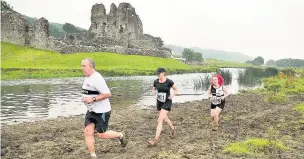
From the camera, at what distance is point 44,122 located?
56.6 ft

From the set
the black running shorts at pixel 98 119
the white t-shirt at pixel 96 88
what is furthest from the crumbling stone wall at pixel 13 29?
the white t-shirt at pixel 96 88

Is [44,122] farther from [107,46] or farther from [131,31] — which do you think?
[131,31]

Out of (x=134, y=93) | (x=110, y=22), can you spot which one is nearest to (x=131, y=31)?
(x=110, y=22)

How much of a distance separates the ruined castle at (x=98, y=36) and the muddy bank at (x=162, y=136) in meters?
41.5

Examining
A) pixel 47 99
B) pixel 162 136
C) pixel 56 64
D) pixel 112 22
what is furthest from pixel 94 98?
pixel 112 22

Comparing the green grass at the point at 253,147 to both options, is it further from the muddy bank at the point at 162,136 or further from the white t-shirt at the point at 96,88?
the white t-shirt at the point at 96,88

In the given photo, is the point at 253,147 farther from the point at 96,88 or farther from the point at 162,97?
the point at 96,88

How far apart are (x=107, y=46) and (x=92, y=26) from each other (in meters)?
15.9

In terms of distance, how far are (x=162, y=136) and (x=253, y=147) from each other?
144 inches

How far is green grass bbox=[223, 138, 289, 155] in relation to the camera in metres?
11.4

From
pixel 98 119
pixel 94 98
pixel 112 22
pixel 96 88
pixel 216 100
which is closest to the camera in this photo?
pixel 94 98

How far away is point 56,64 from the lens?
4866 cm

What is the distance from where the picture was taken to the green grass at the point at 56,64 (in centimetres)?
4067

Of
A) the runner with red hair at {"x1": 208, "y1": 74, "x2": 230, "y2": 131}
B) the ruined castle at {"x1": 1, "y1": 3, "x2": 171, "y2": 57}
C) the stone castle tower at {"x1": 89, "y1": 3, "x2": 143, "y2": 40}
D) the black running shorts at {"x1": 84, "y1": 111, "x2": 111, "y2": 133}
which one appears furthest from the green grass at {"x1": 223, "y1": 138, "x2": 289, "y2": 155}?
the stone castle tower at {"x1": 89, "y1": 3, "x2": 143, "y2": 40}
